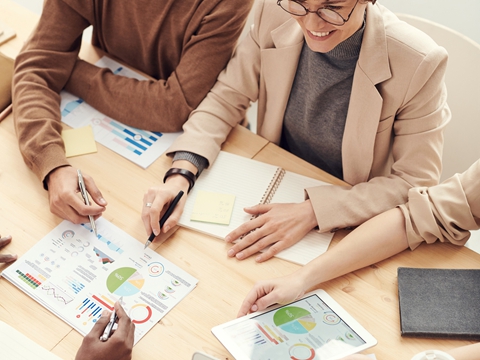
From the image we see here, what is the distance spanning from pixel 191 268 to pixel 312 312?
297 mm

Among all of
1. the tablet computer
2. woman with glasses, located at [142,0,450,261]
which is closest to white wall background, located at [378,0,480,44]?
woman with glasses, located at [142,0,450,261]

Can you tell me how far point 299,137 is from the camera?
1639 mm

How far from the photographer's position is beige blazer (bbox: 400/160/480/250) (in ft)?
4.10

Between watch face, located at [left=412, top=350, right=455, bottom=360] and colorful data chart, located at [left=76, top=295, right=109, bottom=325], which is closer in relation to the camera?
watch face, located at [left=412, top=350, right=455, bottom=360]

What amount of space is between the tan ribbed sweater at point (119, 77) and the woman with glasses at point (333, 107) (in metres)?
0.06

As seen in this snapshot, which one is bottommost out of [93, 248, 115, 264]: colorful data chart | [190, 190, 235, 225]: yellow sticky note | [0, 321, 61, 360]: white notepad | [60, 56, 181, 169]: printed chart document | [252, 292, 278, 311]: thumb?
A: [0, 321, 61, 360]: white notepad

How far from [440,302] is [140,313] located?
2.16ft

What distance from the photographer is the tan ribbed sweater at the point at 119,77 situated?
1486 millimetres

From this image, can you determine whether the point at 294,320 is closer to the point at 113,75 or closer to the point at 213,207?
the point at 213,207

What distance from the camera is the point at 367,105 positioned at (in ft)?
4.52

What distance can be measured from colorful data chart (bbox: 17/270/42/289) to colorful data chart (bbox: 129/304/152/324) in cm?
23

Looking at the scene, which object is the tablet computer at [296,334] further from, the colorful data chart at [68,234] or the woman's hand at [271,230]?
the colorful data chart at [68,234]

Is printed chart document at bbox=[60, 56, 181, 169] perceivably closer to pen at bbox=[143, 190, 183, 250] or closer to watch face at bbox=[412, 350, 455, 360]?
pen at bbox=[143, 190, 183, 250]

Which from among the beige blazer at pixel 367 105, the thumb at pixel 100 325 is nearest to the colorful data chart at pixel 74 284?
the thumb at pixel 100 325
